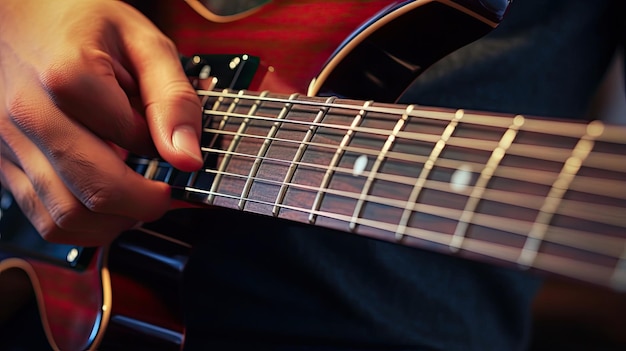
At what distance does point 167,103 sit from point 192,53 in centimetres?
20

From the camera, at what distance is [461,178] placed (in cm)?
36

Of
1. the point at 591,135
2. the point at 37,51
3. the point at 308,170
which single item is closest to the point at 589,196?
the point at 591,135

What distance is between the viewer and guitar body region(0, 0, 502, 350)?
55 centimetres

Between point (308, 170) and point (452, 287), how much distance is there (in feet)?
1.07

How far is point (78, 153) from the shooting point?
53 cm

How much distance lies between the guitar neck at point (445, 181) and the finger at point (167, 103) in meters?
0.04

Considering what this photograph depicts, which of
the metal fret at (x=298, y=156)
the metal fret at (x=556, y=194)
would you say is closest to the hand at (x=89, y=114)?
the metal fret at (x=298, y=156)

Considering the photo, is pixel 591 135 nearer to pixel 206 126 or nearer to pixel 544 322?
pixel 206 126

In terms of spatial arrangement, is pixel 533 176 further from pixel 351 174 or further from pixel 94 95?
pixel 94 95

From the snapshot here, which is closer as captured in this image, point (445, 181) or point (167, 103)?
point (445, 181)

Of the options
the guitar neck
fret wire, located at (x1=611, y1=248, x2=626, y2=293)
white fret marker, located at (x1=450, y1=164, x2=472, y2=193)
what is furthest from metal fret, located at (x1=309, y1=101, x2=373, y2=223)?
fret wire, located at (x1=611, y1=248, x2=626, y2=293)

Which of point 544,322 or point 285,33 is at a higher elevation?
point 285,33

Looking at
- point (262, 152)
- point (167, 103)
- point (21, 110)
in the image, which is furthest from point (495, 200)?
point (21, 110)

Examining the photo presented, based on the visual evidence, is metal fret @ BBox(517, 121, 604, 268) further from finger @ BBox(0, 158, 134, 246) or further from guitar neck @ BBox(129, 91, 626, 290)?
finger @ BBox(0, 158, 134, 246)
